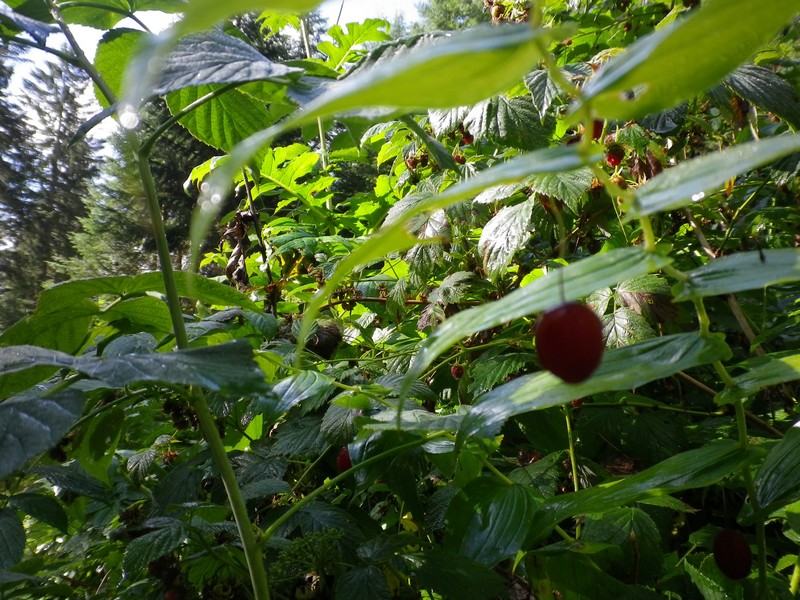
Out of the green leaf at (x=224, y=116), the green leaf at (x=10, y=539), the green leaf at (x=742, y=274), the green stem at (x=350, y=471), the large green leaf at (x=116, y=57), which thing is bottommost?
the green leaf at (x=10, y=539)

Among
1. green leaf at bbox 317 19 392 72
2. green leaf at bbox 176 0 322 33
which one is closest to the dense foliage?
green leaf at bbox 176 0 322 33

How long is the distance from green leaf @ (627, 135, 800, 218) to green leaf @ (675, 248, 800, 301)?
0.20 feet

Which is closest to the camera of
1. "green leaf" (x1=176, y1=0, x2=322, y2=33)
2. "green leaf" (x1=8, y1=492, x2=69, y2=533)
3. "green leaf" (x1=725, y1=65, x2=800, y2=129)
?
"green leaf" (x1=176, y1=0, x2=322, y2=33)

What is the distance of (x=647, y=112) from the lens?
0.73ft

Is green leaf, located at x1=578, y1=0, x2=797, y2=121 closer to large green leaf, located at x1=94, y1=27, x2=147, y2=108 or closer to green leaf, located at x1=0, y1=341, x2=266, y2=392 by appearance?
green leaf, located at x1=0, y1=341, x2=266, y2=392

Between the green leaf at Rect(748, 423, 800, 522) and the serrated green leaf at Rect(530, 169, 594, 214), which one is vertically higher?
the serrated green leaf at Rect(530, 169, 594, 214)

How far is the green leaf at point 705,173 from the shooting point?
0.21 m

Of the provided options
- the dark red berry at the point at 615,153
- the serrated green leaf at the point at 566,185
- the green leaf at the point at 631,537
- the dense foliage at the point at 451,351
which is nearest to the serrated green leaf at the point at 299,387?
the dense foliage at the point at 451,351

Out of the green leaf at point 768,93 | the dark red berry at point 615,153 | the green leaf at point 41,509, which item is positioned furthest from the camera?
the dark red berry at point 615,153

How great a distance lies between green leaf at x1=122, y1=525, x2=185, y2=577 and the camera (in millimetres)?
592

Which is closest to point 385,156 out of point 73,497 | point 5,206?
point 73,497

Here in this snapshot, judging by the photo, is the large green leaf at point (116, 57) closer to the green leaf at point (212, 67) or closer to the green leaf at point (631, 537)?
the green leaf at point (212, 67)

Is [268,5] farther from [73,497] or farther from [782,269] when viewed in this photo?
[73,497]

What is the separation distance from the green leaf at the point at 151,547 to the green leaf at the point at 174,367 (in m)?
0.27
